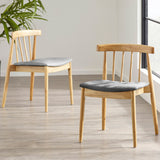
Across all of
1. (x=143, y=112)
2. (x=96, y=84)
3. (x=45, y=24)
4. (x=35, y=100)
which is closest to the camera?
(x=96, y=84)

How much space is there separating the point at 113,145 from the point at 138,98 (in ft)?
5.01

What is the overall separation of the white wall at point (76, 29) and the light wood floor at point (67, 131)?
122cm

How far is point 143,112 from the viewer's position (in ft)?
13.1

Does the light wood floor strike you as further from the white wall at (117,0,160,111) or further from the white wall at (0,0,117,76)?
the white wall at (0,0,117,76)

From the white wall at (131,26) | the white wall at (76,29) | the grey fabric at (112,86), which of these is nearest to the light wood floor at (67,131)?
the white wall at (131,26)

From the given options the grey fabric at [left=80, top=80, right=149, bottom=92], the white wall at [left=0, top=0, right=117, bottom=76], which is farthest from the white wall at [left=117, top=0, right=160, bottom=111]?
the grey fabric at [left=80, top=80, right=149, bottom=92]

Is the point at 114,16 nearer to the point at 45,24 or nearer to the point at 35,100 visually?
the point at 45,24

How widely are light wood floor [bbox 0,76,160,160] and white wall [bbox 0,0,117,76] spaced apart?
3.99ft

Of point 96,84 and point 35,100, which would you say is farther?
point 35,100

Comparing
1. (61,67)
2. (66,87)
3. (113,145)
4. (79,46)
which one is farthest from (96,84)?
(79,46)

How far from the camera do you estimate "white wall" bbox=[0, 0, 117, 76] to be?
581 centimetres

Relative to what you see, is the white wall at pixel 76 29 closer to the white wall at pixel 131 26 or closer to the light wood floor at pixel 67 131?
the white wall at pixel 131 26

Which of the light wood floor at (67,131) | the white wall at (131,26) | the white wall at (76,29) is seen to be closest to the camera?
the light wood floor at (67,131)

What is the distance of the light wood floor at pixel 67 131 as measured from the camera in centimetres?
294
